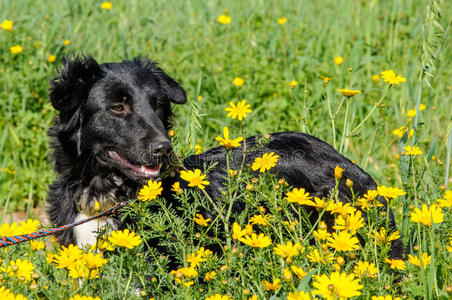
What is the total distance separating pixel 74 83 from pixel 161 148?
2.44 ft

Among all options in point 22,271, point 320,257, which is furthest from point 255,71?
point 22,271

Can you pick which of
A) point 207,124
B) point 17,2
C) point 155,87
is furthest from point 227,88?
point 17,2

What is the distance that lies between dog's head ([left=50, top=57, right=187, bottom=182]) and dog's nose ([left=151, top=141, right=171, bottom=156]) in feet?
0.43

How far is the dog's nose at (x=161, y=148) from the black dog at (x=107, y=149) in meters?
0.07

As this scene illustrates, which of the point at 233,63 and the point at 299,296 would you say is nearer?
the point at 299,296

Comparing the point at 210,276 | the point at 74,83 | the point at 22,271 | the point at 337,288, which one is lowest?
the point at 210,276

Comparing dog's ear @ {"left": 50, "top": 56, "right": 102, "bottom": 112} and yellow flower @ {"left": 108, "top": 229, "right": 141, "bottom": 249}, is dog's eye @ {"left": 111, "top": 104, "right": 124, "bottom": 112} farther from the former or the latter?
yellow flower @ {"left": 108, "top": 229, "right": 141, "bottom": 249}

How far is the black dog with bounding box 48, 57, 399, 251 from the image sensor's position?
298cm

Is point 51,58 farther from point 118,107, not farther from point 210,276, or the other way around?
point 210,276

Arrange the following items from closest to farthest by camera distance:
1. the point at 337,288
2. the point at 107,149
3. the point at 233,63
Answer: the point at 337,288 < the point at 107,149 < the point at 233,63

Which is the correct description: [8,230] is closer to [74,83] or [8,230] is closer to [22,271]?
[22,271]

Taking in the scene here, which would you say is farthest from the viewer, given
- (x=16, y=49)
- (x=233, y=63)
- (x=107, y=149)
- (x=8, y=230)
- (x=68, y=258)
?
(x=233, y=63)

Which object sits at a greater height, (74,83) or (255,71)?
(74,83)

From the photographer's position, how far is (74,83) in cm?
307
